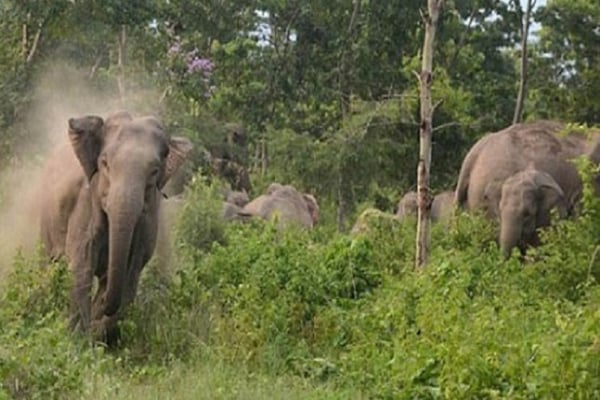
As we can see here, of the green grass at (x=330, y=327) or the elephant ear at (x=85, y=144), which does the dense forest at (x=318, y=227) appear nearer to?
the green grass at (x=330, y=327)

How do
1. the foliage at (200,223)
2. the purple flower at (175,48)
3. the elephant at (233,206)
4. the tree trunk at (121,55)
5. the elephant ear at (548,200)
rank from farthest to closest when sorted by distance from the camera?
the purple flower at (175,48) → the tree trunk at (121,55) → the elephant at (233,206) → the foliage at (200,223) → the elephant ear at (548,200)

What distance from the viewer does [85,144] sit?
9453 mm

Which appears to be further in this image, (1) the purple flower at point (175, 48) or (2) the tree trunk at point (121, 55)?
(1) the purple flower at point (175, 48)

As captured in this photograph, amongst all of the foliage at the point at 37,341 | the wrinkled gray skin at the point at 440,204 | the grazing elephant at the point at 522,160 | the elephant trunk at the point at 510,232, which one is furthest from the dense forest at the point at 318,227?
the wrinkled gray skin at the point at 440,204

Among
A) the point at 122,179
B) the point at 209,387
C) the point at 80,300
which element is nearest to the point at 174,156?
the point at 122,179

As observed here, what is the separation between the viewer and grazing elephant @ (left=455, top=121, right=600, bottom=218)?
1447 cm

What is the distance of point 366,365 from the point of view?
26.2 ft

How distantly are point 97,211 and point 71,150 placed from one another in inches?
47.4

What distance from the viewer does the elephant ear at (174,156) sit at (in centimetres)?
973

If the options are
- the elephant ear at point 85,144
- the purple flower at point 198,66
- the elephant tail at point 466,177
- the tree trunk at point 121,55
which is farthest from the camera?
the purple flower at point 198,66

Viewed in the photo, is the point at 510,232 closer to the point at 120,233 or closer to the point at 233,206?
the point at 120,233

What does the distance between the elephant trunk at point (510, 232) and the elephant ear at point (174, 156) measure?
4.06 m

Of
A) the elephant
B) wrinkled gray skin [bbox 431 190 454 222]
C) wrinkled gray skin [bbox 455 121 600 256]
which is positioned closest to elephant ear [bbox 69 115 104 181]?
wrinkled gray skin [bbox 455 121 600 256]

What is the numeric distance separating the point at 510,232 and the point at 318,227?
19.1 feet
